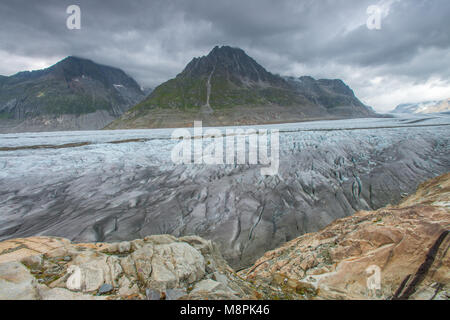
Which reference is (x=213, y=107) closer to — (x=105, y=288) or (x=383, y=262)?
(x=383, y=262)

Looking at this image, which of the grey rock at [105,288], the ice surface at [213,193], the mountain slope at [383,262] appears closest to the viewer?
the grey rock at [105,288]

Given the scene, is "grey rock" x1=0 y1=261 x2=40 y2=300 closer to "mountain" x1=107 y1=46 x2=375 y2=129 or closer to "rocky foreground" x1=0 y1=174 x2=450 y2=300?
"rocky foreground" x1=0 y1=174 x2=450 y2=300

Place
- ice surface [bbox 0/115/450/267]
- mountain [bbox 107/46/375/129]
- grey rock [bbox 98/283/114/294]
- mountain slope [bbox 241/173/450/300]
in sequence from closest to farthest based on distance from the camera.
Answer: grey rock [bbox 98/283/114/294] < mountain slope [bbox 241/173/450/300] < ice surface [bbox 0/115/450/267] < mountain [bbox 107/46/375/129]

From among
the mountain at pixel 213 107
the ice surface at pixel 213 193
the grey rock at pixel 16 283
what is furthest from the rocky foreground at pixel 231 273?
the mountain at pixel 213 107

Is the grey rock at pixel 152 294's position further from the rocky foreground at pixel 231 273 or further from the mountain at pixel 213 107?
the mountain at pixel 213 107

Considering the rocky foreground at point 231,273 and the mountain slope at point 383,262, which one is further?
the mountain slope at point 383,262

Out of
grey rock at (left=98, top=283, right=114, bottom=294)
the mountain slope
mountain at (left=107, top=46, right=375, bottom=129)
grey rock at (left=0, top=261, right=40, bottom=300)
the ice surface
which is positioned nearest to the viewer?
grey rock at (left=0, top=261, right=40, bottom=300)

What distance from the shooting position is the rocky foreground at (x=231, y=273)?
130 inches

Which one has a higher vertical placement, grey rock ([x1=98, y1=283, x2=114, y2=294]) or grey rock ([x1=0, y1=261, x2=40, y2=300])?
grey rock ([x1=0, y1=261, x2=40, y2=300])

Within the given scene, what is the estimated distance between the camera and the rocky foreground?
10.9 feet

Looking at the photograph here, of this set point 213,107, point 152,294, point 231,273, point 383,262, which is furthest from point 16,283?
point 213,107

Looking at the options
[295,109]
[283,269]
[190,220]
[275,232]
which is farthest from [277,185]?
[295,109]

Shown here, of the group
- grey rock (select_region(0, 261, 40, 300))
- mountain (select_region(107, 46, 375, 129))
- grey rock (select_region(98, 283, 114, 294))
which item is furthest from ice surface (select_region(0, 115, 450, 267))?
mountain (select_region(107, 46, 375, 129))
